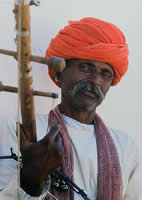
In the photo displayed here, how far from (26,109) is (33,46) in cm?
108

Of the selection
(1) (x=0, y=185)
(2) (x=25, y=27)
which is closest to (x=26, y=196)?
(1) (x=0, y=185)

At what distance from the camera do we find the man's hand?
1.32m

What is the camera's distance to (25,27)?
1.13 m

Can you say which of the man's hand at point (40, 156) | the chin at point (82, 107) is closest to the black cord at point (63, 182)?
the man's hand at point (40, 156)

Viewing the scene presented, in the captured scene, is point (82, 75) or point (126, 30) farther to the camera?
point (126, 30)

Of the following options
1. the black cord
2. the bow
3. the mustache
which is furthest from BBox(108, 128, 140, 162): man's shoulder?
the bow

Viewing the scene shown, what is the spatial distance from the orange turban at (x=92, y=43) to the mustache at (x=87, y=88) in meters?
0.14

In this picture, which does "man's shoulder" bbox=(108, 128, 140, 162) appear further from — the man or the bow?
the bow

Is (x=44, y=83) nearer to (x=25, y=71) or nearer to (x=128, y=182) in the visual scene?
(x=128, y=182)

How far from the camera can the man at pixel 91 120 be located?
185 centimetres

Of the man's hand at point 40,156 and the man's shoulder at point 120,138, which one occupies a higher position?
the man's hand at point 40,156

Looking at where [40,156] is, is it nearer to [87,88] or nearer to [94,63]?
[87,88]

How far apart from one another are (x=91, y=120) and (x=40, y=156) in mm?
744

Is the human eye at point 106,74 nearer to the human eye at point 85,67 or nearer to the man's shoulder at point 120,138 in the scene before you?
the human eye at point 85,67
